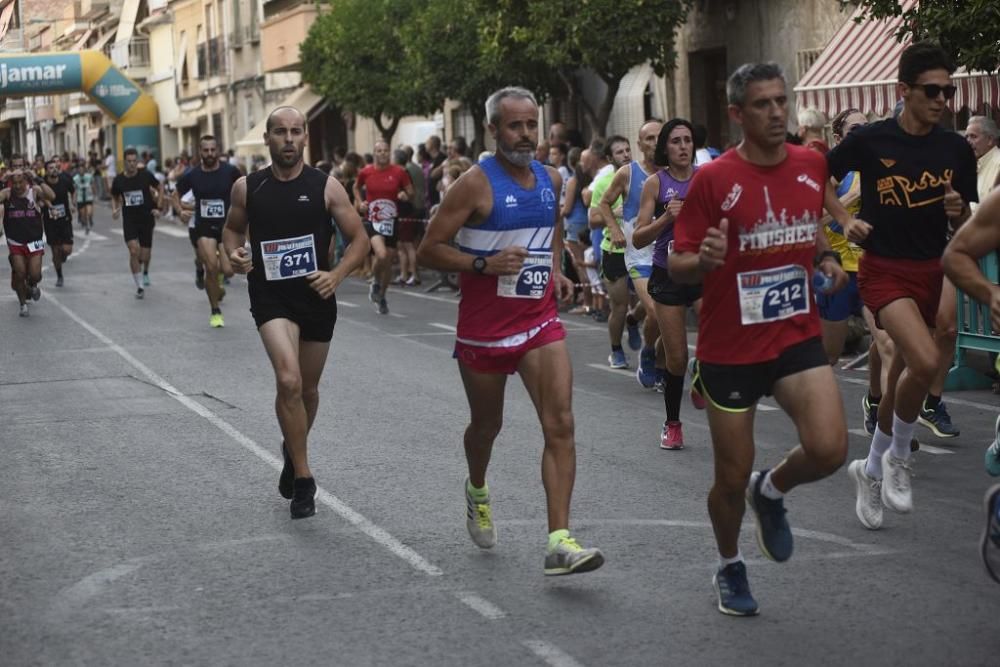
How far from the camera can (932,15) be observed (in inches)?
532

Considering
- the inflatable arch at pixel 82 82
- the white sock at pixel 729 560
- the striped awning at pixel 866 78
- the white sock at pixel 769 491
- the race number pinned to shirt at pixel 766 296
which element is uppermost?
the inflatable arch at pixel 82 82

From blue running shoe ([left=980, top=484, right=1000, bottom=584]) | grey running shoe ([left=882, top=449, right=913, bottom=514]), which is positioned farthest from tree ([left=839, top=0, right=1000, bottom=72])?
blue running shoe ([left=980, top=484, right=1000, bottom=584])

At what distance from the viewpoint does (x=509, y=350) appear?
22.4 ft

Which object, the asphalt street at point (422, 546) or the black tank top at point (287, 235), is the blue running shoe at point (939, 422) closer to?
the asphalt street at point (422, 546)

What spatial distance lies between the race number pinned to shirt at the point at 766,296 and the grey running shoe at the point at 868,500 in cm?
178

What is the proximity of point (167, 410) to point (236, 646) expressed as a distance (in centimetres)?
640

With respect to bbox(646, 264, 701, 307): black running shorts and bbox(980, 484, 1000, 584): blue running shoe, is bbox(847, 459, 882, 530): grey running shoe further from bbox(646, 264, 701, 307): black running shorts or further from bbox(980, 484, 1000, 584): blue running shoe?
bbox(646, 264, 701, 307): black running shorts

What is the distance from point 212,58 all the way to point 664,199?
54.7 m

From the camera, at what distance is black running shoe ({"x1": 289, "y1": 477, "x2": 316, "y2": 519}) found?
804 cm

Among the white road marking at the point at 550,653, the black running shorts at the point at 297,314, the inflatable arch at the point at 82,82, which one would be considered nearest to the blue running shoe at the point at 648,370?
the black running shorts at the point at 297,314

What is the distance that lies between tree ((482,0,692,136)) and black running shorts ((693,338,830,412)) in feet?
63.3

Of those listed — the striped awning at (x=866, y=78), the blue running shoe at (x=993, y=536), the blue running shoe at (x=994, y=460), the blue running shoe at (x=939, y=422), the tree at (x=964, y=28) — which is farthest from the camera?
the striped awning at (x=866, y=78)

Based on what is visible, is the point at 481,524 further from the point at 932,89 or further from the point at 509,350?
the point at 932,89

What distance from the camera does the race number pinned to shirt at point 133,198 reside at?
24.6 metres
